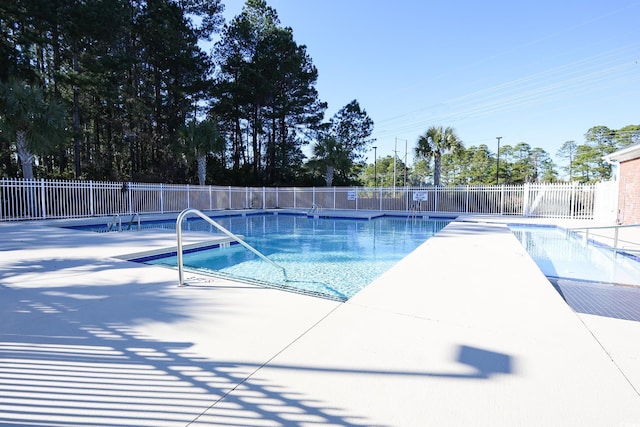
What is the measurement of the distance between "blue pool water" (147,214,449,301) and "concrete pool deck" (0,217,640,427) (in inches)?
36.3

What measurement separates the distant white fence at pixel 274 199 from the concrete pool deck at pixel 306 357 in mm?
10314

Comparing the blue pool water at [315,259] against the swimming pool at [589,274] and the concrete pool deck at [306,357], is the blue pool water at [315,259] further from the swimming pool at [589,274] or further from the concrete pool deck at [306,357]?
the swimming pool at [589,274]

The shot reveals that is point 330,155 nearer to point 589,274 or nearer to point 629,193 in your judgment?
point 629,193

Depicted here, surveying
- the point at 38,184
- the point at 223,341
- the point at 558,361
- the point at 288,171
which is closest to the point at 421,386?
A: the point at 558,361

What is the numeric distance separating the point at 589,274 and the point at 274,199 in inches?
692

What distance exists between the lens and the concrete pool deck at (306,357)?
1532 mm

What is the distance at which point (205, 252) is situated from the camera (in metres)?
6.84

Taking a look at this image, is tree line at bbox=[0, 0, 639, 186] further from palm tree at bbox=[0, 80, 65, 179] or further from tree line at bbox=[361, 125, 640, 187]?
tree line at bbox=[361, 125, 640, 187]

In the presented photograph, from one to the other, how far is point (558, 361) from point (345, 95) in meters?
29.3

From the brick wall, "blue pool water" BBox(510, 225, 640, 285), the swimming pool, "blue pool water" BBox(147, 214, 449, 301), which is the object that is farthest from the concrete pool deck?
the brick wall

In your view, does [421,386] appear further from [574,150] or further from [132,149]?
[574,150]

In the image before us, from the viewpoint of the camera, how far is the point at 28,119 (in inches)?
443

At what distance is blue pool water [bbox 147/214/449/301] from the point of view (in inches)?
200

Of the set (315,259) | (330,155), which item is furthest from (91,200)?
(330,155)
